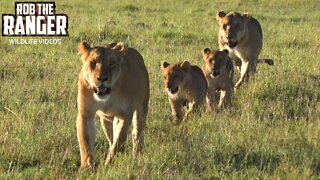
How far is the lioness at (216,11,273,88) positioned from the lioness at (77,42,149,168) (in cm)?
364

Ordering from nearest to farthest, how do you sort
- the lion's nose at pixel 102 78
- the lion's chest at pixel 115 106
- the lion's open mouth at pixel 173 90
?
1. the lion's nose at pixel 102 78
2. the lion's chest at pixel 115 106
3. the lion's open mouth at pixel 173 90

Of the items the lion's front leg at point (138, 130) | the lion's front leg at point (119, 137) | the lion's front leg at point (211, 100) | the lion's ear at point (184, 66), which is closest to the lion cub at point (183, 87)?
the lion's ear at point (184, 66)

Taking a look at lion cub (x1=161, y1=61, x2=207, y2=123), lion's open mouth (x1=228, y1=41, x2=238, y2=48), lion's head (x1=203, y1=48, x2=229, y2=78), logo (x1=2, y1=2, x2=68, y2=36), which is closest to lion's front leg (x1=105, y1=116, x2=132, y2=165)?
lion cub (x1=161, y1=61, x2=207, y2=123)

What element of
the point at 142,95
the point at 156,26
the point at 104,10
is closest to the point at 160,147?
the point at 142,95

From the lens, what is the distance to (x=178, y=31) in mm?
13680

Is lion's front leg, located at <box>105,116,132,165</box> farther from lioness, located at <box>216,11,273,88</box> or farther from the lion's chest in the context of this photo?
lioness, located at <box>216,11,273,88</box>

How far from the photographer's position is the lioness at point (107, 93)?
4.74m

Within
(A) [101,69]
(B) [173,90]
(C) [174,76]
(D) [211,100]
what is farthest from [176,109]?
(A) [101,69]

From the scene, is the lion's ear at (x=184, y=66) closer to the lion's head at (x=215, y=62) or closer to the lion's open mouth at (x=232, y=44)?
the lion's head at (x=215, y=62)

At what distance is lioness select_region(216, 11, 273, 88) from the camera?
28.6 feet

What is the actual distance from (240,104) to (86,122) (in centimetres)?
311

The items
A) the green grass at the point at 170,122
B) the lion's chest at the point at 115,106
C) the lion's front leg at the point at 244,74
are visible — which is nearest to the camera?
the lion's chest at the point at 115,106

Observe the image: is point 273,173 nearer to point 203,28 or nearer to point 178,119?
point 178,119

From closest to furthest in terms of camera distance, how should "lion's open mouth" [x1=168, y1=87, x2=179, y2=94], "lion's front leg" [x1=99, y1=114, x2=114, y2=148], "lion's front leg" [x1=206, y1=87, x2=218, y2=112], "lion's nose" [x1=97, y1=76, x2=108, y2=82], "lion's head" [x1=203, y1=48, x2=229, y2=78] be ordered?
"lion's nose" [x1=97, y1=76, x2=108, y2=82], "lion's front leg" [x1=99, y1=114, x2=114, y2=148], "lion's open mouth" [x1=168, y1=87, x2=179, y2=94], "lion's front leg" [x1=206, y1=87, x2=218, y2=112], "lion's head" [x1=203, y1=48, x2=229, y2=78]
